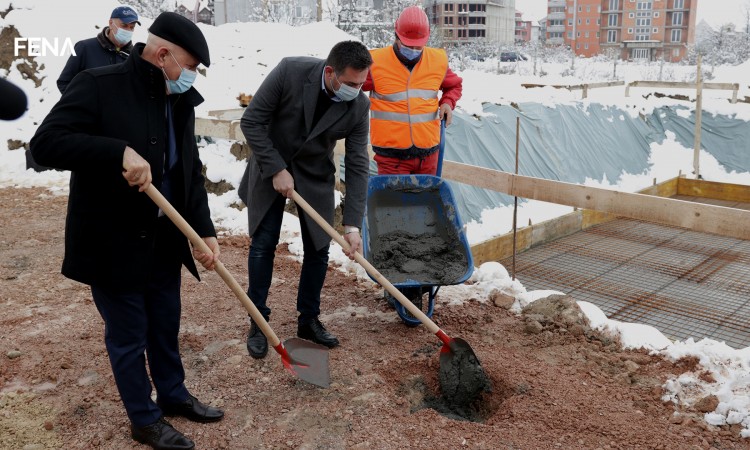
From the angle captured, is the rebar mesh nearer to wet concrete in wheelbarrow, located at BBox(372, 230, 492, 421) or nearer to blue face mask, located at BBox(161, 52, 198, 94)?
wet concrete in wheelbarrow, located at BBox(372, 230, 492, 421)

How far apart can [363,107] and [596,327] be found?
1.97 meters

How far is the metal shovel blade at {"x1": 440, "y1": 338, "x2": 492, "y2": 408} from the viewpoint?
312 cm

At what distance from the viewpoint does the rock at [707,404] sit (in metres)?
2.95

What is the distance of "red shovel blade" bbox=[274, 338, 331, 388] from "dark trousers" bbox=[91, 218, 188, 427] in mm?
481

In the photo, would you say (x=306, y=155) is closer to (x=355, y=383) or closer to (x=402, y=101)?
(x=402, y=101)

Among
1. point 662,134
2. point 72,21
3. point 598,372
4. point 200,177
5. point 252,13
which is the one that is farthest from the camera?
point 252,13

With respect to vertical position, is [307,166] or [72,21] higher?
[72,21]

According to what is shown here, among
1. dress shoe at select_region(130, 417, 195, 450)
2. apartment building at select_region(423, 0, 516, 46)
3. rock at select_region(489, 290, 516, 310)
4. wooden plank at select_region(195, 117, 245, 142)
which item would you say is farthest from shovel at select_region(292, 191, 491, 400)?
apartment building at select_region(423, 0, 516, 46)

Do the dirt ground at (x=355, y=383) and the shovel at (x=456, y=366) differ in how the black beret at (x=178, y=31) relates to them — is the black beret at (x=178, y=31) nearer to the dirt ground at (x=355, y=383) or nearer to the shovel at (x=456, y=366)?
the shovel at (x=456, y=366)

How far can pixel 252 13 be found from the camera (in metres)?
34.0

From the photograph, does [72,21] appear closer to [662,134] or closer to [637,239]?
[637,239]

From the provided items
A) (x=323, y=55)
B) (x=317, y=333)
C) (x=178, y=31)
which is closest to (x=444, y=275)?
(x=317, y=333)

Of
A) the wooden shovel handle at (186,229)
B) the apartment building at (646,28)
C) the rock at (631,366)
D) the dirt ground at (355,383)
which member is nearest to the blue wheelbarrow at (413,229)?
the dirt ground at (355,383)

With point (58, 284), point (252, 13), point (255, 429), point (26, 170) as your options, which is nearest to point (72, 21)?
point (26, 170)
